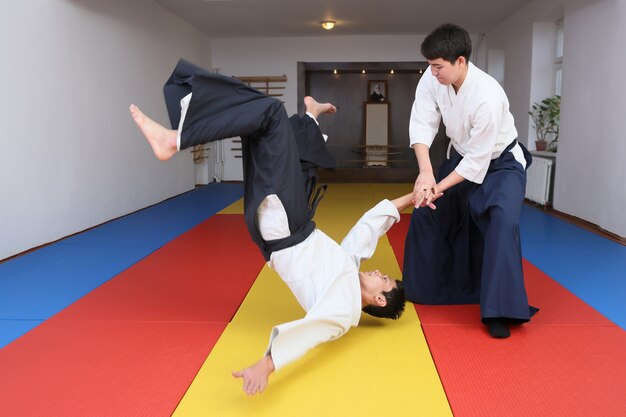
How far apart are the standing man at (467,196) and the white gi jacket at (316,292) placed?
0.54 metres

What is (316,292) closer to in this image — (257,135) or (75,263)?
(257,135)

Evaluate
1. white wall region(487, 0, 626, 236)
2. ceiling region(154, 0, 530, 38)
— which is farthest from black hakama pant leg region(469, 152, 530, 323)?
ceiling region(154, 0, 530, 38)

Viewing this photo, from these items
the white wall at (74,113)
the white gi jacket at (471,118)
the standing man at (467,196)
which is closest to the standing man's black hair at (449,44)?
the standing man at (467,196)

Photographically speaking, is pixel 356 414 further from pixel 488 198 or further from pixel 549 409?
pixel 488 198

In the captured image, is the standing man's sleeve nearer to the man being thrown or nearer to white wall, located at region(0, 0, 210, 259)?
the man being thrown

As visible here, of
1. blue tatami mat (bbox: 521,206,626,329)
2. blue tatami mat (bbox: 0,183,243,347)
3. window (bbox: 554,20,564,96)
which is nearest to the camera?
blue tatami mat (bbox: 0,183,243,347)

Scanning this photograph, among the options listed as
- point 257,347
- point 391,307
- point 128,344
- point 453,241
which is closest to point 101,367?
point 128,344

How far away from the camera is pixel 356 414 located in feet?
6.31

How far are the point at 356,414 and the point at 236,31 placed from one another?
28.4 ft

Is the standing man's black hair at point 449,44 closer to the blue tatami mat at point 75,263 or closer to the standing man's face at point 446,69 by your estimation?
the standing man's face at point 446,69

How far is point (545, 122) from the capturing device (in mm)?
7387

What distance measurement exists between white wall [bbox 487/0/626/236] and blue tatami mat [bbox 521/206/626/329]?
12.8 inches

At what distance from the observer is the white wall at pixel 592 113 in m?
4.94

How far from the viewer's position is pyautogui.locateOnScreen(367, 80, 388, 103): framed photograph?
37.8 ft
